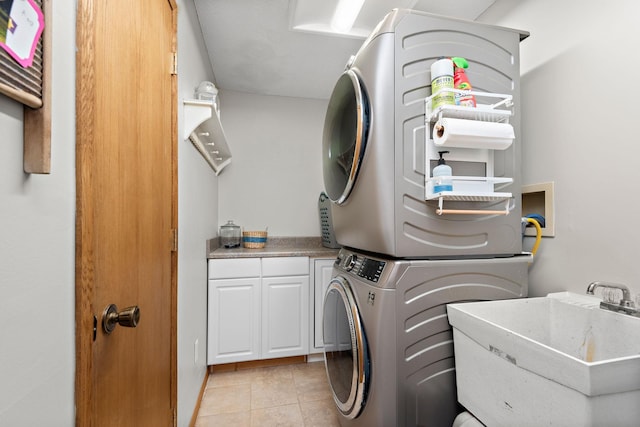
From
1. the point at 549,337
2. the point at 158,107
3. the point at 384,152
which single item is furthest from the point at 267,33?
the point at 549,337

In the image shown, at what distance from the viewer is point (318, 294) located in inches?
96.1

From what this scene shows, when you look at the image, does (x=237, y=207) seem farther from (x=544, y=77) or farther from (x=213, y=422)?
(x=544, y=77)

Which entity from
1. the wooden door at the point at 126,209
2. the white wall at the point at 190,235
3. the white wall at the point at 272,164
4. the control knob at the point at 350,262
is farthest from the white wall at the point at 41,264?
the white wall at the point at 272,164

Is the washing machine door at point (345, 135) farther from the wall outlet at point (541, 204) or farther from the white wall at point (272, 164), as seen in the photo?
the white wall at point (272, 164)

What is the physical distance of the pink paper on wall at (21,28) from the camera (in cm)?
39

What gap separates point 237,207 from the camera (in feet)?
9.76

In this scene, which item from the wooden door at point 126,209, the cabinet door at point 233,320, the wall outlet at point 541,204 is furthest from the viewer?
the cabinet door at point 233,320

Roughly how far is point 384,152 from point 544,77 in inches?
41.2

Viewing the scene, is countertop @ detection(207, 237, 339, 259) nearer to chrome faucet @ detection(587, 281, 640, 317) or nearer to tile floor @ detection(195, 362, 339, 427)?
tile floor @ detection(195, 362, 339, 427)

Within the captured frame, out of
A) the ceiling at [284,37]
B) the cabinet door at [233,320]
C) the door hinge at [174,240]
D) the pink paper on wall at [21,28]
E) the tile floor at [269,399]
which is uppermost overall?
the ceiling at [284,37]

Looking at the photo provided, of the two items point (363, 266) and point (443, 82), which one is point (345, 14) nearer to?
point (443, 82)

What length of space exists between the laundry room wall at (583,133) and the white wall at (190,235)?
186 centimetres

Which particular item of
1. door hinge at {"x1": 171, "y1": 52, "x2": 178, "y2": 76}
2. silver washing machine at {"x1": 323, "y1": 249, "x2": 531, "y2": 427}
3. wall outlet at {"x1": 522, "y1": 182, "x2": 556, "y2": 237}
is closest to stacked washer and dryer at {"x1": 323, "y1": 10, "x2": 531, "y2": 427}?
silver washing machine at {"x1": 323, "y1": 249, "x2": 531, "y2": 427}

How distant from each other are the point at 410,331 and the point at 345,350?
0.43m
